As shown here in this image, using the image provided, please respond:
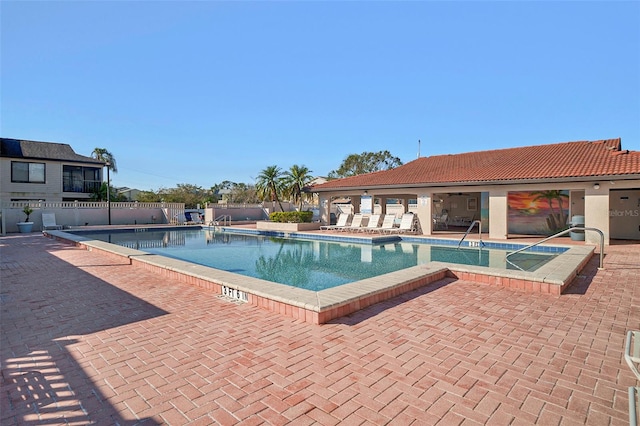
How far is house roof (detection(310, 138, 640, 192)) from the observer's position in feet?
41.5

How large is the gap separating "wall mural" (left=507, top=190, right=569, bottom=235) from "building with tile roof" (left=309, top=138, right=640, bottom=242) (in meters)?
0.04

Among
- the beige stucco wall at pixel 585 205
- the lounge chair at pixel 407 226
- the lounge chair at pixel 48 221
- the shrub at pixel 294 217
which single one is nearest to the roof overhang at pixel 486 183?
the beige stucco wall at pixel 585 205

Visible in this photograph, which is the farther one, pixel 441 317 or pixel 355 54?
pixel 355 54

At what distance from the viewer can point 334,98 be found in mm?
22875

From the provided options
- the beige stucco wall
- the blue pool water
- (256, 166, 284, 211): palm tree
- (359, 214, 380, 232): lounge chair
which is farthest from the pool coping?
(256, 166, 284, 211): palm tree

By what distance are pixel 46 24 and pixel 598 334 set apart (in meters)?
16.3

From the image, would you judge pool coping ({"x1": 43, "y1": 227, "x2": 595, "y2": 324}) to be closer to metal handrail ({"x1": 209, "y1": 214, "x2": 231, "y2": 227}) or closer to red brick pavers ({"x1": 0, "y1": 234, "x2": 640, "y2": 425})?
red brick pavers ({"x1": 0, "y1": 234, "x2": 640, "y2": 425})

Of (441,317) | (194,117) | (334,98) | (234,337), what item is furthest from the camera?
(194,117)

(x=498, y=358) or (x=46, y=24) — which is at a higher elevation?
(x=46, y=24)

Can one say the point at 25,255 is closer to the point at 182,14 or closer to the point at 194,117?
the point at 182,14

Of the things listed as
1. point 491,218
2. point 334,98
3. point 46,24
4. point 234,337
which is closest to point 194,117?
point 334,98

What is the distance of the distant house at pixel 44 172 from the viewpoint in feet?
80.9

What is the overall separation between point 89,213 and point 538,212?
25.7m

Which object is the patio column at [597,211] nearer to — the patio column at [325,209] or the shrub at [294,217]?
the patio column at [325,209]
